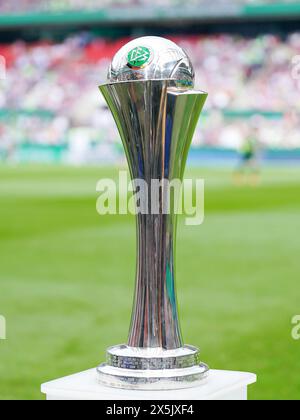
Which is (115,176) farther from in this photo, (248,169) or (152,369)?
(152,369)

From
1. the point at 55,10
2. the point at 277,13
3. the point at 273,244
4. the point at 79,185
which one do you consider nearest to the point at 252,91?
the point at 277,13

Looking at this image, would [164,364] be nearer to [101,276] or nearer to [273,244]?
[101,276]

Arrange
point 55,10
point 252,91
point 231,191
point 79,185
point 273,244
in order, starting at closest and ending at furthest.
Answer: point 273,244
point 231,191
point 79,185
point 252,91
point 55,10

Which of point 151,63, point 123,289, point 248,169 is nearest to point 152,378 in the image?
point 151,63

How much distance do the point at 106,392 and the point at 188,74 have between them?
0.65 meters

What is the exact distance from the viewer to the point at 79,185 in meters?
16.5

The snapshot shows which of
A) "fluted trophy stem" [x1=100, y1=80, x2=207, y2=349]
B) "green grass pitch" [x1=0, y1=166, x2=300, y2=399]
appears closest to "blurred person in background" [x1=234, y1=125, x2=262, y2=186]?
"green grass pitch" [x1=0, y1=166, x2=300, y2=399]

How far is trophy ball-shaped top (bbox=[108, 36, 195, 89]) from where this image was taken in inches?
63.2

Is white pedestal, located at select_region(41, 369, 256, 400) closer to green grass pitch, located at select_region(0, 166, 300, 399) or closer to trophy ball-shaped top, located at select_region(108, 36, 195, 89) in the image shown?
trophy ball-shaped top, located at select_region(108, 36, 195, 89)

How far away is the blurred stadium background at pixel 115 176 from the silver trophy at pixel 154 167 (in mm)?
1955

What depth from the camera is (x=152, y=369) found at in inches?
63.7

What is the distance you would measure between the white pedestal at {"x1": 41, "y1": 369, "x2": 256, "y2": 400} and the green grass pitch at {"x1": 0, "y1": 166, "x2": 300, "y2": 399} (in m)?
1.87

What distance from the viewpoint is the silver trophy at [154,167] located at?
1610mm

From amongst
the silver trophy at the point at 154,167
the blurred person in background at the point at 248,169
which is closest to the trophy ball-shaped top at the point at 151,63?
the silver trophy at the point at 154,167
